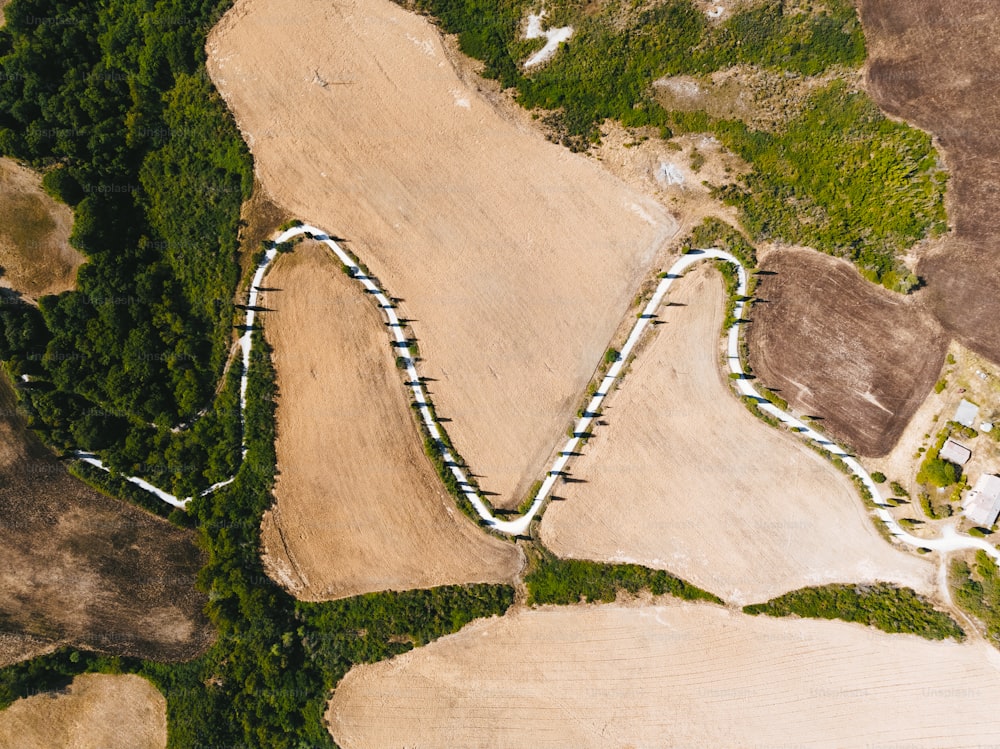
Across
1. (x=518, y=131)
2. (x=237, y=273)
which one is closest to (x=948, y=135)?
(x=518, y=131)

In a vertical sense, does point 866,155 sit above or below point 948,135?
below

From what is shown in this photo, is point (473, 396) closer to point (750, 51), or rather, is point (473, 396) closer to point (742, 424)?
point (742, 424)

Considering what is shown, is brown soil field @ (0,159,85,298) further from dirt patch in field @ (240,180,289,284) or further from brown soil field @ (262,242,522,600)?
brown soil field @ (262,242,522,600)

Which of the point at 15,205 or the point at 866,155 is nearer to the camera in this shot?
the point at 866,155

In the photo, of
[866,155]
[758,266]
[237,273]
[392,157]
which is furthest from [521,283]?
[866,155]

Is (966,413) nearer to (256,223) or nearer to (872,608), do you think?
(872,608)

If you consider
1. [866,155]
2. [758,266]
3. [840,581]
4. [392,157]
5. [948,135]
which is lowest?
[840,581]

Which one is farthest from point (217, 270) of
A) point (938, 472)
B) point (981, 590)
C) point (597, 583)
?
point (981, 590)

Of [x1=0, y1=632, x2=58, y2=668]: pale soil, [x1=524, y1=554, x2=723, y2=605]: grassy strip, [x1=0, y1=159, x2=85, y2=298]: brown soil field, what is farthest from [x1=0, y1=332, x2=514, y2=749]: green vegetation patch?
[x1=0, y1=159, x2=85, y2=298]: brown soil field
